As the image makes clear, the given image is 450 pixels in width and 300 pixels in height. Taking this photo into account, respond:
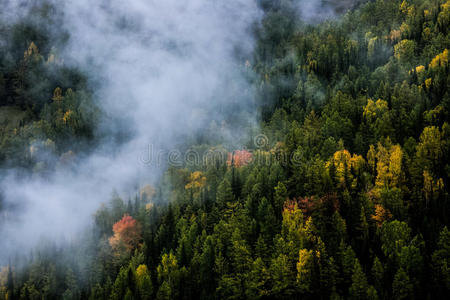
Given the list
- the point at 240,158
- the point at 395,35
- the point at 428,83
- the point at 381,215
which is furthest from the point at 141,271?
the point at 395,35

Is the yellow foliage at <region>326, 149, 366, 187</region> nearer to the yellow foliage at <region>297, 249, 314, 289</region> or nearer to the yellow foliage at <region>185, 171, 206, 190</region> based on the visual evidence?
the yellow foliage at <region>297, 249, 314, 289</region>

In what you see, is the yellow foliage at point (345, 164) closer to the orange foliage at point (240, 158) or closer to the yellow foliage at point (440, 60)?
the orange foliage at point (240, 158)

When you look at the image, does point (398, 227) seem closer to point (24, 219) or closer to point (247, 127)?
point (247, 127)

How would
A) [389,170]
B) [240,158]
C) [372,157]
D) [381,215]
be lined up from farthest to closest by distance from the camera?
1. [240,158]
2. [372,157]
3. [389,170]
4. [381,215]

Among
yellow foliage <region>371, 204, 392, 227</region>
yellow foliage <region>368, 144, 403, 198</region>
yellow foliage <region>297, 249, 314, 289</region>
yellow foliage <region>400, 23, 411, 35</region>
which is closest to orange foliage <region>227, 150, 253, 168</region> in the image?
yellow foliage <region>368, 144, 403, 198</region>

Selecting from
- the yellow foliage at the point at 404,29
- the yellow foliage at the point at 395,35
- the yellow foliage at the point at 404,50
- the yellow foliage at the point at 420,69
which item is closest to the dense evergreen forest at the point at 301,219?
the yellow foliage at the point at 420,69

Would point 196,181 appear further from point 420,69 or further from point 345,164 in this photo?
point 420,69
